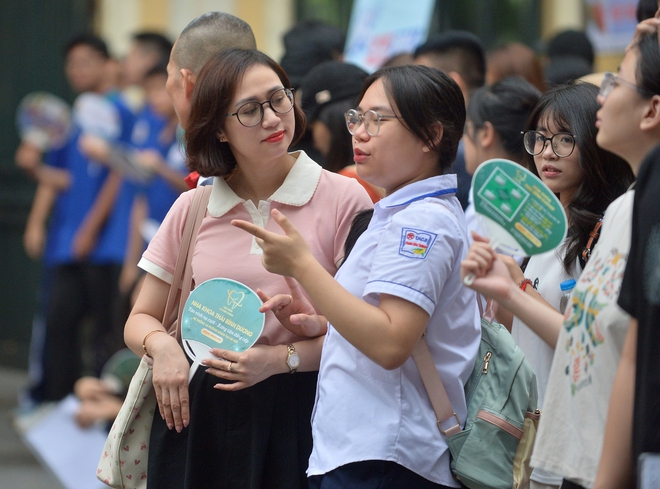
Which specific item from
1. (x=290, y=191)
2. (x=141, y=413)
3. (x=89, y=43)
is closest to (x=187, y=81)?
(x=290, y=191)

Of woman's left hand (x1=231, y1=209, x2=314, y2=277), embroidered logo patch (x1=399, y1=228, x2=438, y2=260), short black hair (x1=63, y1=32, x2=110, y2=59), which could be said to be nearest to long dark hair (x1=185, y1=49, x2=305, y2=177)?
woman's left hand (x1=231, y1=209, x2=314, y2=277)

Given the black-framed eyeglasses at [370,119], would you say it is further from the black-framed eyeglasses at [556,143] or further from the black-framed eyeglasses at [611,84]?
the black-framed eyeglasses at [556,143]

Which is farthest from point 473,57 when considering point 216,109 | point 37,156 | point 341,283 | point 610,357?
point 37,156

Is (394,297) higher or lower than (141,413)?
higher

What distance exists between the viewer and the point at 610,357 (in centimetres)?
188

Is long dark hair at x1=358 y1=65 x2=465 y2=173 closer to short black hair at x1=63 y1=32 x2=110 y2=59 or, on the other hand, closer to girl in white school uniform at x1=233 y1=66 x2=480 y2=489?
girl in white school uniform at x1=233 y1=66 x2=480 y2=489

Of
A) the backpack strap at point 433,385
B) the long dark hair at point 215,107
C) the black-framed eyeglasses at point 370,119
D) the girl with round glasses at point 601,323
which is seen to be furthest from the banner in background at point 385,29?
the girl with round glasses at point 601,323

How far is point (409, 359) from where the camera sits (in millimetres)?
2252

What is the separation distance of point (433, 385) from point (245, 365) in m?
0.51

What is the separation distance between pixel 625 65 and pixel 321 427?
108cm

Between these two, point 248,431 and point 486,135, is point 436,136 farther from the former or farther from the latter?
point 486,135

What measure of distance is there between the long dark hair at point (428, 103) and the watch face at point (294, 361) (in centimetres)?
62

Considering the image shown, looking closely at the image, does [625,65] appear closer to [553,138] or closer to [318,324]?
[553,138]

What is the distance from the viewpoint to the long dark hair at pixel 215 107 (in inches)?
104
